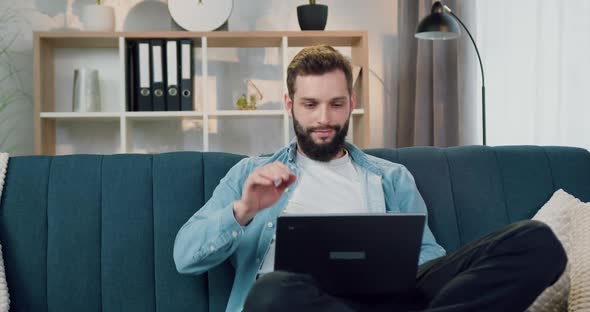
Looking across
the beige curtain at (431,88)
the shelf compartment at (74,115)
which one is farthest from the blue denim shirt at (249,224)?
the shelf compartment at (74,115)

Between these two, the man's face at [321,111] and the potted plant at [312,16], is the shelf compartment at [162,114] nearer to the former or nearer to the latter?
the potted plant at [312,16]

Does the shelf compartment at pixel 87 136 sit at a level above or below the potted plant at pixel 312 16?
below

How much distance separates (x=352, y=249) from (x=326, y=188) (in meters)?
0.53

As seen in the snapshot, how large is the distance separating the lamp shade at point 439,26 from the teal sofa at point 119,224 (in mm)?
1033

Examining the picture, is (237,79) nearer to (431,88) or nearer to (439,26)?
(431,88)

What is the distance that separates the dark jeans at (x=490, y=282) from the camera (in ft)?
4.59

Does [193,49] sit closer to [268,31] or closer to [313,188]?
[268,31]

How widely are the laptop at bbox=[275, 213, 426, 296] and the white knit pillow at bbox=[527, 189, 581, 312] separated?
1.03 feet

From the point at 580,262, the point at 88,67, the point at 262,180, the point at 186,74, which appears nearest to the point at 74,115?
the point at 88,67

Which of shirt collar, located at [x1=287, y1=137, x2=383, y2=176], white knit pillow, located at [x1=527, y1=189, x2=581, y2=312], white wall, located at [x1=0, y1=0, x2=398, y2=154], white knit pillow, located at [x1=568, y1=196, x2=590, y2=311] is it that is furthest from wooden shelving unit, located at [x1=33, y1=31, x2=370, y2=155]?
white knit pillow, located at [x1=568, y1=196, x2=590, y2=311]

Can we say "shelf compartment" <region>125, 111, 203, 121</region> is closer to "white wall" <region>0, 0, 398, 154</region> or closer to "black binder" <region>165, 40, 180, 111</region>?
"black binder" <region>165, 40, 180, 111</region>

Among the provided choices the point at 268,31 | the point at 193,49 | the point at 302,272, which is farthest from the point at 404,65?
the point at 302,272

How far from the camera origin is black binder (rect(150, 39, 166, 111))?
140 inches

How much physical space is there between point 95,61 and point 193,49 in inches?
21.6
